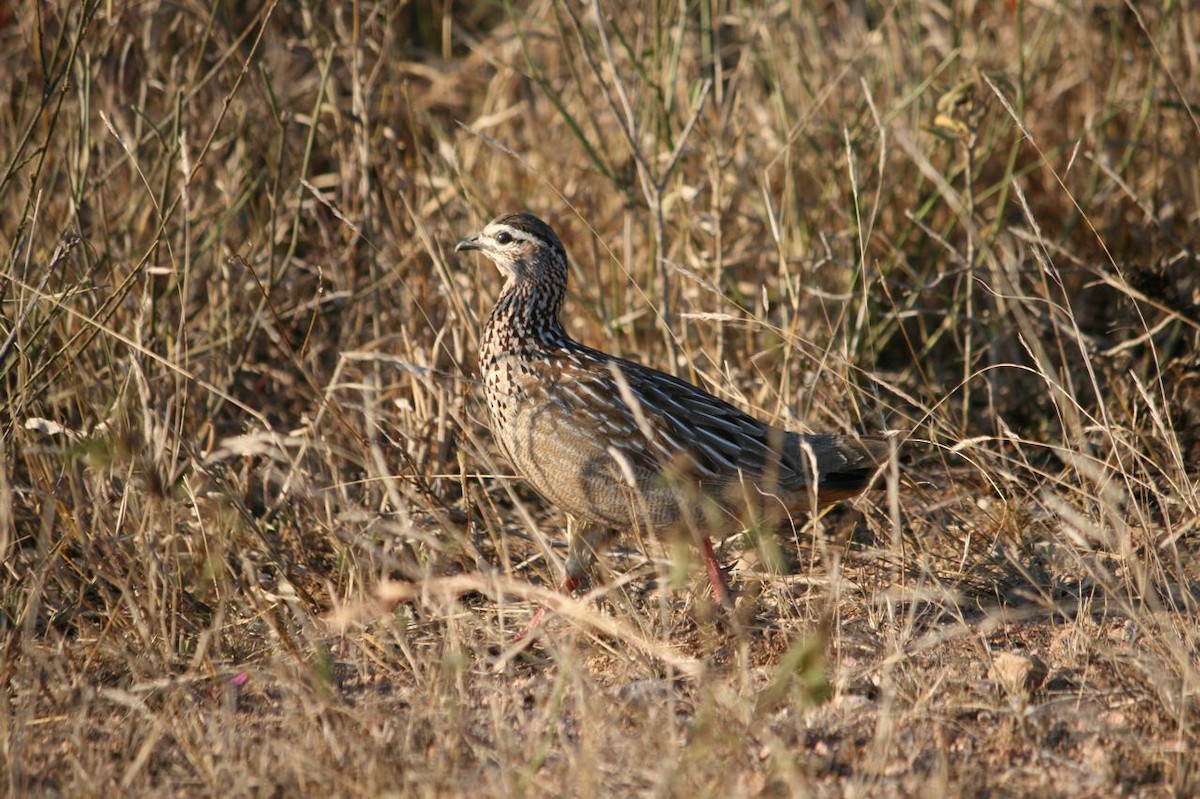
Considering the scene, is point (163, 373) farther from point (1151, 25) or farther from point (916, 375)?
point (1151, 25)

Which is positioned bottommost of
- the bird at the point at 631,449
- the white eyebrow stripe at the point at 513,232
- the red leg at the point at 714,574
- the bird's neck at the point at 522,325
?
the red leg at the point at 714,574

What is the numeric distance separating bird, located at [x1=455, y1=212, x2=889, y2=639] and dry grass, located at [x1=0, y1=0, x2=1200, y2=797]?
0.19m

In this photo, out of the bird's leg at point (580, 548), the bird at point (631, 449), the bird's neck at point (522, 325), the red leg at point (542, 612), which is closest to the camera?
the red leg at point (542, 612)

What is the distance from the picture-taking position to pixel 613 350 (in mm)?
6715

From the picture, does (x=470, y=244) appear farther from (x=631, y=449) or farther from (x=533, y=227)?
(x=631, y=449)

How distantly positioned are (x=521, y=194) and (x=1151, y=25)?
12.5 ft

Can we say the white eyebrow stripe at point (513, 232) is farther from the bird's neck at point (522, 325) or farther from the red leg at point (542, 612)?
the red leg at point (542, 612)

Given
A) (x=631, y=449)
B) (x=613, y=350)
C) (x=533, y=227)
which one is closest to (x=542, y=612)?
(x=631, y=449)

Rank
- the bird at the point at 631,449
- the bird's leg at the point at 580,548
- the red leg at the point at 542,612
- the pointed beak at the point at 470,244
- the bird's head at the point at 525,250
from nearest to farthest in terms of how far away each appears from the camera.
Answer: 1. the red leg at the point at 542,612
2. the bird at the point at 631,449
3. the bird's leg at the point at 580,548
4. the bird's head at the point at 525,250
5. the pointed beak at the point at 470,244

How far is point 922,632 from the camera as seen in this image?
470cm

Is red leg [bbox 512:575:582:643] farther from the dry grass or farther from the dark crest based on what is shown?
the dark crest

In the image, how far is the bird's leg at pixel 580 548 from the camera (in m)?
5.08

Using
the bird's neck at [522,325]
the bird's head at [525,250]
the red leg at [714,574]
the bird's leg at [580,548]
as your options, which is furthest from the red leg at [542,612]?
the bird's head at [525,250]

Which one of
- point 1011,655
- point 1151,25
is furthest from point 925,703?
point 1151,25
